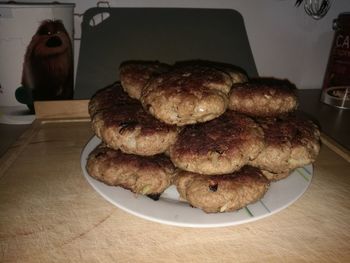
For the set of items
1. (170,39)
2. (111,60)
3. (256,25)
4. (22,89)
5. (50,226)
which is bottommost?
(50,226)

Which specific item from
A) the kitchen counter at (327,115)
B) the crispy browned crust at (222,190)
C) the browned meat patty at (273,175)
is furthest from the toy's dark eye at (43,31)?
the kitchen counter at (327,115)

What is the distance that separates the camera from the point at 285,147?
0.91m

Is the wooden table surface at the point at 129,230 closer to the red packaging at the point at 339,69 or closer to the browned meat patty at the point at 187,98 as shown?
the browned meat patty at the point at 187,98

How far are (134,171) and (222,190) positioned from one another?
261mm

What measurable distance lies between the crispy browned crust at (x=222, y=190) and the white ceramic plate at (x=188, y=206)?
0.02 m

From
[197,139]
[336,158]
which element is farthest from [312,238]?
[336,158]

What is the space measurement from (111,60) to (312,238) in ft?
4.45

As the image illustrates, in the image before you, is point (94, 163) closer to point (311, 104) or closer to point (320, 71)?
point (311, 104)

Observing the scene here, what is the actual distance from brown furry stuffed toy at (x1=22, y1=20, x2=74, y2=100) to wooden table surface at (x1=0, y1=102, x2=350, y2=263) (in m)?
0.52

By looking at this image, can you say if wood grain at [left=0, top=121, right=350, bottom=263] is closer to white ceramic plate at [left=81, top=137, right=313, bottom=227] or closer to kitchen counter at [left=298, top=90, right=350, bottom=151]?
white ceramic plate at [left=81, top=137, right=313, bottom=227]

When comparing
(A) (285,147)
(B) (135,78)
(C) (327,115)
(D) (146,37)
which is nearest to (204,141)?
(A) (285,147)

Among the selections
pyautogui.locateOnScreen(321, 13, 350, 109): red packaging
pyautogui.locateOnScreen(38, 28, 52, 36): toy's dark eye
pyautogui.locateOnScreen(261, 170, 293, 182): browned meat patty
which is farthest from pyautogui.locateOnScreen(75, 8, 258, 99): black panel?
pyautogui.locateOnScreen(261, 170, 293, 182): browned meat patty

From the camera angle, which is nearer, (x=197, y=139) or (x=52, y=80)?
(x=197, y=139)

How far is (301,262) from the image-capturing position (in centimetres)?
72
